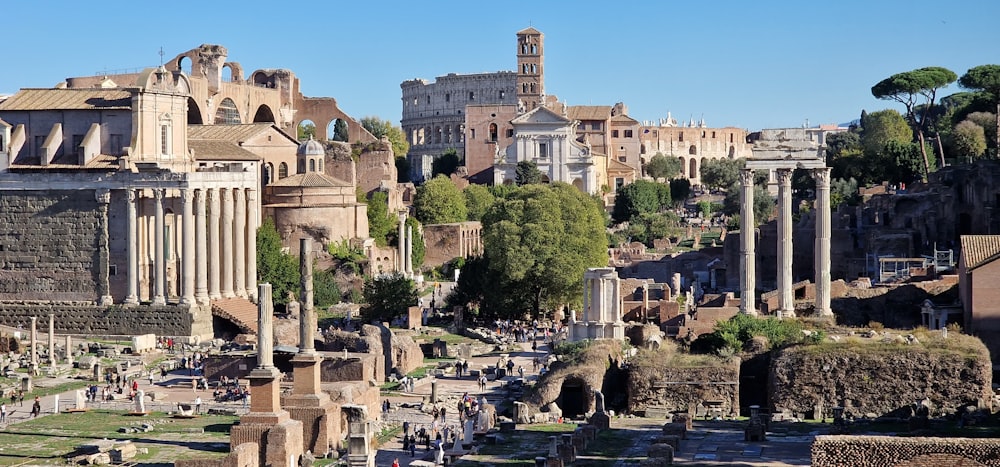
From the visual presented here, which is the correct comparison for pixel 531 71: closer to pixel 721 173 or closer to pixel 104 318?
pixel 721 173

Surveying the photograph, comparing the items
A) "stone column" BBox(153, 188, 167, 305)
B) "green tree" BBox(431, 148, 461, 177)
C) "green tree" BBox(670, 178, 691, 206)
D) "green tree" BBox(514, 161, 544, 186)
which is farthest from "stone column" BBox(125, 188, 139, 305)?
"green tree" BBox(431, 148, 461, 177)

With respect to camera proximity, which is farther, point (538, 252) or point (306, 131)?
point (306, 131)

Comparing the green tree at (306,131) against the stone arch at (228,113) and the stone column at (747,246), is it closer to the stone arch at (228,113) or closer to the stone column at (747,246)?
the stone arch at (228,113)

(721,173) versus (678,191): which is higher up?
(721,173)

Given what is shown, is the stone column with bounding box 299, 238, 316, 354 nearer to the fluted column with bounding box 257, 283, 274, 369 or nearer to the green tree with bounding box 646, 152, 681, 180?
the fluted column with bounding box 257, 283, 274, 369

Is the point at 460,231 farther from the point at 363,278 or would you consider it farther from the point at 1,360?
the point at 1,360

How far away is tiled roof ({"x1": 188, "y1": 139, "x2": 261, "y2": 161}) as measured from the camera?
67500 millimetres

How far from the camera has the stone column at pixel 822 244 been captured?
1873 inches

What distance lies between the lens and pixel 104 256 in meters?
58.6

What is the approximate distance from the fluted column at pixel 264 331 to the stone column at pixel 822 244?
16.5 m

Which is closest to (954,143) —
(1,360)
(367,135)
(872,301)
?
(367,135)

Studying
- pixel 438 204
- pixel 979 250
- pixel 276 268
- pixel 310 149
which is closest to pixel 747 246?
pixel 979 250

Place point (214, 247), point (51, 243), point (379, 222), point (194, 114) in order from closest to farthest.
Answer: point (51, 243)
point (214, 247)
point (379, 222)
point (194, 114)

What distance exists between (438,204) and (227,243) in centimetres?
3032
